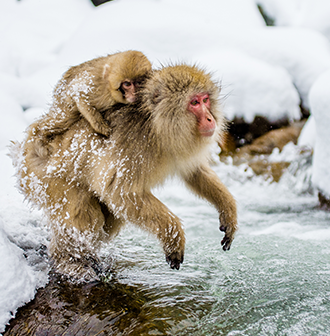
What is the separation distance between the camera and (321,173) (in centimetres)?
494

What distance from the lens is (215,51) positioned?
716 centimetres

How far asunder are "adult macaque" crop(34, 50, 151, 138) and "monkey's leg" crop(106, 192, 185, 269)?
1.58 ft

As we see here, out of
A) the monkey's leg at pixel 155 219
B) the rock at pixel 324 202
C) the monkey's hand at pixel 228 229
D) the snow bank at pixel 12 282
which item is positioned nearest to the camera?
the snow bank at pixel 12 282

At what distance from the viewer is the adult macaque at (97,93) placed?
2.76 m

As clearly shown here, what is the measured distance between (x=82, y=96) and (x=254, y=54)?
16.8ft

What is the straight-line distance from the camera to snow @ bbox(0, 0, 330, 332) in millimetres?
6602

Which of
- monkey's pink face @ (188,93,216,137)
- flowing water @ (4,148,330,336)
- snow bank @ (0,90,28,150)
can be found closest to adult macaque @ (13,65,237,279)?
monkey's pink face @ (188,93,216,137)

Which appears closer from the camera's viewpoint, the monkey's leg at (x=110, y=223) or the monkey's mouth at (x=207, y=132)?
the monkey's mouth at (x=207, y=132)

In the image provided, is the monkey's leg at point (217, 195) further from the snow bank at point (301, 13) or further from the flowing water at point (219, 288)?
the snow bank at point (301, 13)

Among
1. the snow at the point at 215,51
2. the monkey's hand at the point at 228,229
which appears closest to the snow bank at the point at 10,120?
the snow at the point at 215,51

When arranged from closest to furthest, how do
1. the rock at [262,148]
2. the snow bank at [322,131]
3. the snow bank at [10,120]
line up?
1. the snow bank at [322,131]
2. the rock at [262,148]
3. the snow bank at [10,120]

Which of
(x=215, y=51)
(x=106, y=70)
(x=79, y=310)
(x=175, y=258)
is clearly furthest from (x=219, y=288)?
(x=215, y=51)

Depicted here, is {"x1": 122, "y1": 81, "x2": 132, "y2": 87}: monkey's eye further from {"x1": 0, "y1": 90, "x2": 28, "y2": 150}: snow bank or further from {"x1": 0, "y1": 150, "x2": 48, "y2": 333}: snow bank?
{"x1": 0, "y1": 90, "x2": 28, "y2": 150}: snow bank

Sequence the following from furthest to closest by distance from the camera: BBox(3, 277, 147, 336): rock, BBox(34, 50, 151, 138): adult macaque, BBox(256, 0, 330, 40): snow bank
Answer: BBox(256, 0, 330, 40): snow bank
BBox(34, 50, 151, 138): adult macaque
BBox(3, 277, 147, 336): rock
